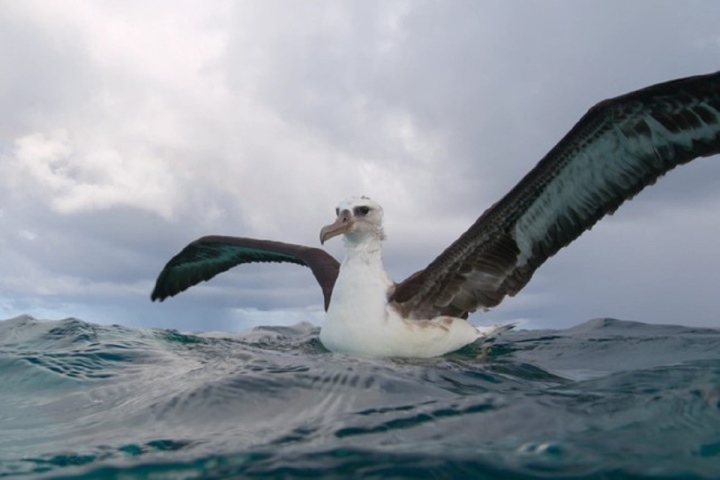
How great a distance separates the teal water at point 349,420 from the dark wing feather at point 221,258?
4384mm

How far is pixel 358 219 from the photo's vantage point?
911 cm

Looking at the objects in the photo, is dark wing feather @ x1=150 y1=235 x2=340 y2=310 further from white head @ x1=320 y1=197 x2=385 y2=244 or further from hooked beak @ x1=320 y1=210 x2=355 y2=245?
hooked beak @ x1=320 y1=210 x2=355 y2=245

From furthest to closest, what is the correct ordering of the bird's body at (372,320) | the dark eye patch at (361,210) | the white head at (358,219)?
the dark eye patch at (361,210) → the white head at (358,219) → the bird's body at (372,320)

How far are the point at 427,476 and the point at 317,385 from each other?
2.17 m

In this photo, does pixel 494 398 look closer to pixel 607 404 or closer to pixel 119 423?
pixel 607 404

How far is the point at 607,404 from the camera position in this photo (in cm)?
464

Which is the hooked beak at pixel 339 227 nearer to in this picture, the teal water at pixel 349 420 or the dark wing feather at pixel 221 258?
the teal water at pixel 349 420

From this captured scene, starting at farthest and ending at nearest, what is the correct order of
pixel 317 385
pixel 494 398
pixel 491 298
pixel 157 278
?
pixel 157 278, pixel 491 298, pixel 317 385, pixel 494 398

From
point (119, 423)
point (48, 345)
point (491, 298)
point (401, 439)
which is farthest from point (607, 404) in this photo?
point (48, 345)

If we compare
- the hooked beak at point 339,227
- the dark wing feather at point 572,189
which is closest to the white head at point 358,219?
the hooked beak at point 339,227

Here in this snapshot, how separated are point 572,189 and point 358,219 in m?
2.72

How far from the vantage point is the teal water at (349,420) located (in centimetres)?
352

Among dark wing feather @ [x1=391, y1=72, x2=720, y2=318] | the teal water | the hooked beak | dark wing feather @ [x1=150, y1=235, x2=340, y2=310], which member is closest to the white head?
the hooked beak

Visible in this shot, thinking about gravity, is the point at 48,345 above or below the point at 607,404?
above
